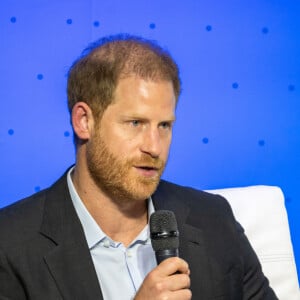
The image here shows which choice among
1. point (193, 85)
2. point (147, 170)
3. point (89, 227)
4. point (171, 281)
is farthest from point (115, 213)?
point (193, 85)

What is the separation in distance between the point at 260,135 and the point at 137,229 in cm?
72

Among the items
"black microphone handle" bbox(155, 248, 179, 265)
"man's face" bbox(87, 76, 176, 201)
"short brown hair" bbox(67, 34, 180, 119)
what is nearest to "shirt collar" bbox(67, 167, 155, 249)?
"man's face" bbox(87, 76, 176, 201)

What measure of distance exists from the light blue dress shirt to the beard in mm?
99

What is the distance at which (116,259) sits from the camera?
145cm

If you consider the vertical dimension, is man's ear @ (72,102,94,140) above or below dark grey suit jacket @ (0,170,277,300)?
above

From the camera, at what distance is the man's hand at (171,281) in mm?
1052

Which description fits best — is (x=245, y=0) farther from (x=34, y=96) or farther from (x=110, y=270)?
(x=110, y=270)

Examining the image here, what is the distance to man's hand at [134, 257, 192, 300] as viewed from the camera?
1052mm

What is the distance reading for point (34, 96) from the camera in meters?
1.90

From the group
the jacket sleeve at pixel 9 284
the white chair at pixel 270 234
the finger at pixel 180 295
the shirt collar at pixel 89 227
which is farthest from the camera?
the white chair at pixel 270 234

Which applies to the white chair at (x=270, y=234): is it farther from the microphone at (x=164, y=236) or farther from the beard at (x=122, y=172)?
the microphone at (x=164, y=236)

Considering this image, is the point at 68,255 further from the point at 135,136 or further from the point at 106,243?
the point at 135,136

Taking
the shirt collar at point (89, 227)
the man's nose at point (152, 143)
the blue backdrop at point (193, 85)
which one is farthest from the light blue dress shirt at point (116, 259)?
the blue backdrop at point (193, 85)

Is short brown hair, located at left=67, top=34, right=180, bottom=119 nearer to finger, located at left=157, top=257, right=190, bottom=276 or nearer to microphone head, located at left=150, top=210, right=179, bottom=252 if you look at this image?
microphone head, located at left=150, top=210, right=179, bottom=252
